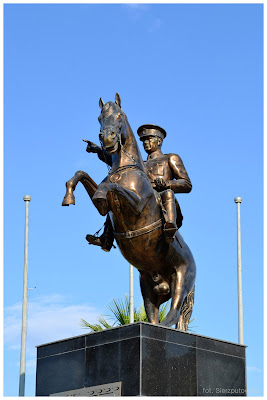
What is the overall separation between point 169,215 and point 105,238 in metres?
1.15

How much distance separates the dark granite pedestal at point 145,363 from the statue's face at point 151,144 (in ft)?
11.3

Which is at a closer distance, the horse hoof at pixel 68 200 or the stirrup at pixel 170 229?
the horse hoof at pixel 68 200

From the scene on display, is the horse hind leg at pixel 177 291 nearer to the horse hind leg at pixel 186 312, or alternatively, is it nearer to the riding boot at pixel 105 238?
the horse hind leg at pixel 186 312

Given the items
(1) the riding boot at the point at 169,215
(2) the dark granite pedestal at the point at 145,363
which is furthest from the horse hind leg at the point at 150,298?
(2) the dark granite pedestal at the point at 145,363

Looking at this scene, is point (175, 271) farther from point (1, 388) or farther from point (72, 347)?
point (1, 388)

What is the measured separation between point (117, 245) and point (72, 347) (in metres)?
1.75

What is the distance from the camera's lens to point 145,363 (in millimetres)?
13156

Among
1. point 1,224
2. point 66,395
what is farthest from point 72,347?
point 1,224

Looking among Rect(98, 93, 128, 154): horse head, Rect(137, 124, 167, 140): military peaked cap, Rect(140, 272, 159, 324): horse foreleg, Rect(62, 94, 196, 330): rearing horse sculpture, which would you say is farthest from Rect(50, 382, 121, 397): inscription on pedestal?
Rect(137, 124, 167, 140): military peaked cap

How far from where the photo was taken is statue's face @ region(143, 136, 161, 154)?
52.3ft

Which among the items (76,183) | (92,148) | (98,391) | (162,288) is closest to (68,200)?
(76,183)

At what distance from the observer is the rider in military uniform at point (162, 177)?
48.1ft

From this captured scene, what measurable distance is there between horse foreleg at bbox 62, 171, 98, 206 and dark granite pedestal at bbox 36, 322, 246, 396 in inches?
80.8

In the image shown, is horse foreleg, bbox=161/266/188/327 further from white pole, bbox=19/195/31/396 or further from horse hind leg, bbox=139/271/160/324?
white pole, bbox=19/195/31/396
